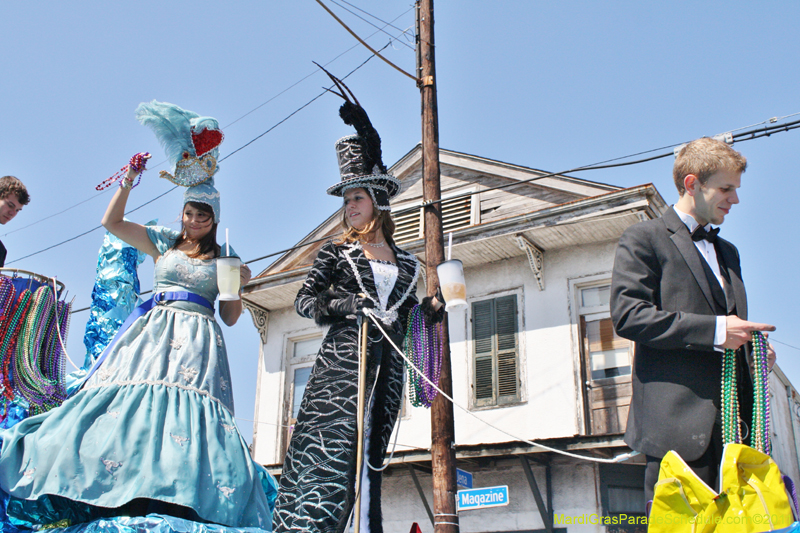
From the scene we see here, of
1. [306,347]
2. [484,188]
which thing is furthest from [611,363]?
[306,347]

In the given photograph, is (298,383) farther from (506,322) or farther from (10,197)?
(10,197)

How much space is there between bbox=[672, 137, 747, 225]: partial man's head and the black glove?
→ 4.91 ft

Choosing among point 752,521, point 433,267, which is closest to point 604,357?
point 433,267

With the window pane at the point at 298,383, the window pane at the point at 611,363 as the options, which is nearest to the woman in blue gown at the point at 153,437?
the window pane at the point at 611,363

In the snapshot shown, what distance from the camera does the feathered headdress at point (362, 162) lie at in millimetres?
3908

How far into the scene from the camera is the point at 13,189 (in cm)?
466

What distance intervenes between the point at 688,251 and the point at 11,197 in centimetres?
407

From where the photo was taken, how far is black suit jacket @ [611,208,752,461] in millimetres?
2559

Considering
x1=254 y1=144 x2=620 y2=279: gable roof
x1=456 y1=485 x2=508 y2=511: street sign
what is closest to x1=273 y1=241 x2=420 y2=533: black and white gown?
x1=456 y1=485 x2=508 y2=511: street sign

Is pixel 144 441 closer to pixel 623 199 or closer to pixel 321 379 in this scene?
pixel 321 379

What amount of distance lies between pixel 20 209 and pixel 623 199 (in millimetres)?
7970

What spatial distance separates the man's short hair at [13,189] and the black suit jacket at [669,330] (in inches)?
150

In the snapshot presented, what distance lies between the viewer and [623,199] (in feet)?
A: 33.9

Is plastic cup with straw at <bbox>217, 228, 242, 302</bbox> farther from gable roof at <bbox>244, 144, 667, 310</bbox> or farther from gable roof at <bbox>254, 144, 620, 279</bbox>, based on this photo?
gable roof at <bbox>254, 144, 620, 279</bbox>
